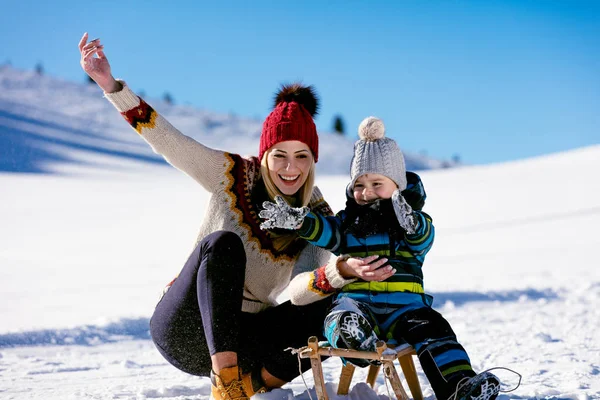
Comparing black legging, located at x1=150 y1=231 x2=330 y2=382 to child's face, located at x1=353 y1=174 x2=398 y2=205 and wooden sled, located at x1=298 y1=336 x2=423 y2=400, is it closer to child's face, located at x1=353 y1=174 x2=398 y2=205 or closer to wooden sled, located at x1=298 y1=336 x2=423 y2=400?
wooden sled, located at x1=298 y1=336 x2=423 y2=400

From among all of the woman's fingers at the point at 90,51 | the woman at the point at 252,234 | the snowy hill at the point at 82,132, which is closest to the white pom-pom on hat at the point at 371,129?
the woman at the point at 252,234

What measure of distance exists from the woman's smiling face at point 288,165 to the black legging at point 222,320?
1.20 feet

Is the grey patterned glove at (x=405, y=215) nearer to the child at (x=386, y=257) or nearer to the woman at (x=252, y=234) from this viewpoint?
the child at (x=386, y=257)

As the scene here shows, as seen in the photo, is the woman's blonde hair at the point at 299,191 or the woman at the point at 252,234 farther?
the woman's blonde hair at the point at 299,191

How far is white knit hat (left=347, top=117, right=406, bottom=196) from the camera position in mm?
2453

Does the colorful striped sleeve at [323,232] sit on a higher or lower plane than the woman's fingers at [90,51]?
lower

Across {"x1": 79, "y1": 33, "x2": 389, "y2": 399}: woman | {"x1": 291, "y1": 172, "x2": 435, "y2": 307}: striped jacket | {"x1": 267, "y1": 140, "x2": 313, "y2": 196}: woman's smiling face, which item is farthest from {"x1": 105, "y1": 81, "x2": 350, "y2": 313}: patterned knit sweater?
{"x1": 291, "y1": 172, "x2": 435, "y2": 307}: striped jacket

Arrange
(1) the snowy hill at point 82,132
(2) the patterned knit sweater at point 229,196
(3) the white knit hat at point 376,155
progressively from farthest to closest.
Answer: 1. (1) the snowy hill at point 82,132
2. (2) the patterned knit sweater at point 229,196
3. (3) the white knit hat at point 376,155

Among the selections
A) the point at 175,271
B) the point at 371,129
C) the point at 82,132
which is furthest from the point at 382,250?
the point at 82,132

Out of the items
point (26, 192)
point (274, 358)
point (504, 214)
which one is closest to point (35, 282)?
point (274, 358)

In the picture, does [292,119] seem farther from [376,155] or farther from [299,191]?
[376,155]

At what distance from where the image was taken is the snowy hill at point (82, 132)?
23812mm

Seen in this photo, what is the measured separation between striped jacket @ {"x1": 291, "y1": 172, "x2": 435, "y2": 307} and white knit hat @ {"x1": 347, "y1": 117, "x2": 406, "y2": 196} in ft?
0.47

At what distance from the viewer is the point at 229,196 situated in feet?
8.79
